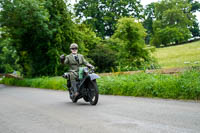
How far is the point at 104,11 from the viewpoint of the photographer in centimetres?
5306

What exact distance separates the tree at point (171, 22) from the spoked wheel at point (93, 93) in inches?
2104

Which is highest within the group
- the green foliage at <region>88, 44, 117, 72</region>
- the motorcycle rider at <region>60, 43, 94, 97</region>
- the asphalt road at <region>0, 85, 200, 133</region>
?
the green foliage at <region>88, 44, 117, 72</region>

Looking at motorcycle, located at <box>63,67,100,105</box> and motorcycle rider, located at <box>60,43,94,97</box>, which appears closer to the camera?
motorcycle, located at <box>63,67,100,105</box>

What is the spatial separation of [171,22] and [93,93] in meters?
61.1

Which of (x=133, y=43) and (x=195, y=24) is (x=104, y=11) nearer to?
(x=133, y=43)

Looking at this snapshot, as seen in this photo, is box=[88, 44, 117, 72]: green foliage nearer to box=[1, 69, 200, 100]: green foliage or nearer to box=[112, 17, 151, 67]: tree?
box=[112, 17, 151, 67]: tree

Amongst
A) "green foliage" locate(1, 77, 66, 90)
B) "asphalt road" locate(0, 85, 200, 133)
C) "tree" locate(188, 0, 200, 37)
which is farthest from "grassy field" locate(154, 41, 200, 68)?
"tree" locate(188, 0, 200, 37)

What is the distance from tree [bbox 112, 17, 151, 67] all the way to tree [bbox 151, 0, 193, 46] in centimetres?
3981

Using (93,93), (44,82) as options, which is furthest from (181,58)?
(93,93)

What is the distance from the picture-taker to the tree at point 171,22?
60750 mm

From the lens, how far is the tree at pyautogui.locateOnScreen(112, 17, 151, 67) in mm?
21406

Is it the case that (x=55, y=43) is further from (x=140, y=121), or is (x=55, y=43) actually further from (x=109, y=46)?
(x=140, y=121)

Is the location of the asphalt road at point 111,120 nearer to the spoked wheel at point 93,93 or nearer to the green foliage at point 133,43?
the spoked wheel at point 93,93

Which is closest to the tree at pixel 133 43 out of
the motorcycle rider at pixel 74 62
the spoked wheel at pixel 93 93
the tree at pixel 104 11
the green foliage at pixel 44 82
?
the green foliage at pixel 44 82
